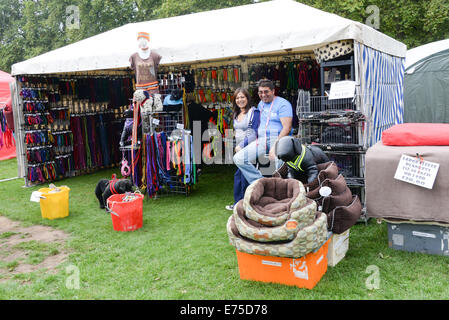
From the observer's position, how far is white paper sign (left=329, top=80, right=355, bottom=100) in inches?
171

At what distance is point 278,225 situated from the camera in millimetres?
2920

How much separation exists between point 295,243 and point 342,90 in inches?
88.2

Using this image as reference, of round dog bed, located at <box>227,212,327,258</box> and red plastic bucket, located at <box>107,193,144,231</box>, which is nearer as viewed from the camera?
round dog bed, located at <box>227,212,327,258</box>

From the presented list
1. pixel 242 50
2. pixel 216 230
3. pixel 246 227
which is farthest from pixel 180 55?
pixel 246 227

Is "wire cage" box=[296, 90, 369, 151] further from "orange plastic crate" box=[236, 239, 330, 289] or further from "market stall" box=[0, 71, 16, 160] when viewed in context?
"market stall" box=[0, 71, 16, 160]

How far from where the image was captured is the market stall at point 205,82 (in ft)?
15.3

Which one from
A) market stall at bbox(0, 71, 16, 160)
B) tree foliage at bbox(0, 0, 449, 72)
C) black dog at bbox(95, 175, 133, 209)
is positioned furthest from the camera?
tree foliage at bbox(0, 0, 449, 72)

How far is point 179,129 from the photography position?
618 cm

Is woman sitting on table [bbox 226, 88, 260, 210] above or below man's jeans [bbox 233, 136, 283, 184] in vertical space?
above

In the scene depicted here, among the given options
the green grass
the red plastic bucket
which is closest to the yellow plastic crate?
the green grass

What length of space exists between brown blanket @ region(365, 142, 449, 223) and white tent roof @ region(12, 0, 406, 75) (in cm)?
148

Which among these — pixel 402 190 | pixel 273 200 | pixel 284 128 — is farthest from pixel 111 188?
pixel 402 190

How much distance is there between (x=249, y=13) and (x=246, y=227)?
442 centimetres

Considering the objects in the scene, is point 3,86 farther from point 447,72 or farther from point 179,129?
point 447,72
